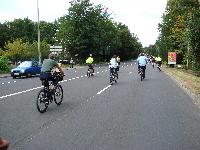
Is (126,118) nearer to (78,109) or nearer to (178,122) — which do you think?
(178,122)

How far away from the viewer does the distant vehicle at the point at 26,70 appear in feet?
117

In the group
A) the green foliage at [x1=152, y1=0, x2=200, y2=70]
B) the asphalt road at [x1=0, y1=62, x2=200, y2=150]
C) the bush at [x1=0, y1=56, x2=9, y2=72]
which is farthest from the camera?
the bush at [x1=0, y1=56, x2=9, y2=72]

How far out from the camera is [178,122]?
33.9ft

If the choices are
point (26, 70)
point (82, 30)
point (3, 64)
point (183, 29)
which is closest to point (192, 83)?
point (26, 70)

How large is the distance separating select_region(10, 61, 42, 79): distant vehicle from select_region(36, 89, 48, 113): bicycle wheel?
23.5m

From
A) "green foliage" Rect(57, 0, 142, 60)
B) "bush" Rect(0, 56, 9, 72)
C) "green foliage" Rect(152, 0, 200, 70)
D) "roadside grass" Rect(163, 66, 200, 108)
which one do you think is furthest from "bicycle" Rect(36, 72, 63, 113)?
"green foliage" Rect(57, 0, 142, 60)

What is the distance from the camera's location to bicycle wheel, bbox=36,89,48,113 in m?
12.1

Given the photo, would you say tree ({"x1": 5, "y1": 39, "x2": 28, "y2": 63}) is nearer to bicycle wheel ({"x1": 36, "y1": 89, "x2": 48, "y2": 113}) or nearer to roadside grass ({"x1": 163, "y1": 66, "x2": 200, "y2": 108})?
roadside grass ({"x1": 163, "y1": 66, "x2": 200, "y2": 108})

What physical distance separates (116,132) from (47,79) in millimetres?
4774

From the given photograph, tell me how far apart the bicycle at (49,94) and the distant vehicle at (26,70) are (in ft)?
71.3

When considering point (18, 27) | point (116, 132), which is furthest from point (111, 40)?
point (116, 132)

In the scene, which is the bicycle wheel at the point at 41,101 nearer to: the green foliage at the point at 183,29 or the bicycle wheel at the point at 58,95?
the bicycle wheel at the point at 58,95

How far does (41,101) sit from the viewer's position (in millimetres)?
12305

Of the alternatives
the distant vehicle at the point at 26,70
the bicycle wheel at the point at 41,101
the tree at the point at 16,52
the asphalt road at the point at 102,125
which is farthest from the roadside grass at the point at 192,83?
the tree at the point at 16,52
